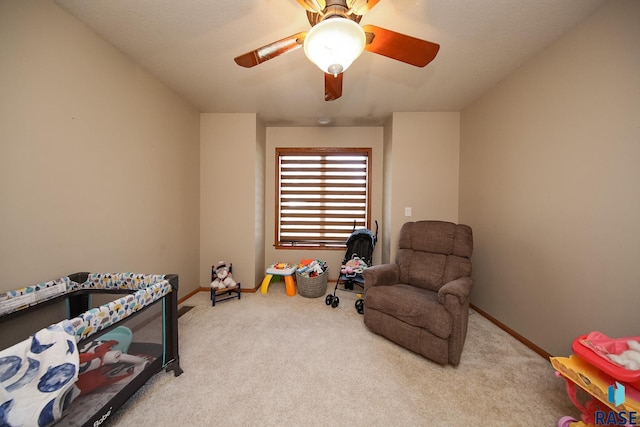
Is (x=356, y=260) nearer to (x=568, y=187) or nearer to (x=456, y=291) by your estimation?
(x=456, y=291)

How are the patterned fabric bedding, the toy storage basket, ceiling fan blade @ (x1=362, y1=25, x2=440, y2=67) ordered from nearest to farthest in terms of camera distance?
the patterned fabric bedding
ceiling fan blade @ (x1=362, y1=25, x2=440, y2=67)
the toy storage basket

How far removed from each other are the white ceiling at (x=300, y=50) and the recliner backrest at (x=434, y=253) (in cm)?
156

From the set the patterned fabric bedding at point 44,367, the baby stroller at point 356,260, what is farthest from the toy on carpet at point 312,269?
the patterned fabric bedding at point 44,367

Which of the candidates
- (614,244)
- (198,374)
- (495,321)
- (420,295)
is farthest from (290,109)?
(495,321)

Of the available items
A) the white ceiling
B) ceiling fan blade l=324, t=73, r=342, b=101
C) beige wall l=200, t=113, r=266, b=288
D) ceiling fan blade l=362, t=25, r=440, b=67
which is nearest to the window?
beige wall l=200, t=113, r=266, b=288

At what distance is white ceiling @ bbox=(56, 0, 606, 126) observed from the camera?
5.11ft

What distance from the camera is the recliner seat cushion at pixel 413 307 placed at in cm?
177

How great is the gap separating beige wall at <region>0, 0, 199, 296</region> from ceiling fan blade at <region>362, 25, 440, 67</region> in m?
2.10

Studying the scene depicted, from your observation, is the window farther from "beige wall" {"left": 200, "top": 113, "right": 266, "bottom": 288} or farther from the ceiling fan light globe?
the ceiling fan light globe

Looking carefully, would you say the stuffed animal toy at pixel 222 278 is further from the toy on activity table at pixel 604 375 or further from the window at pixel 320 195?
the toy on activity table at pixel 604 375

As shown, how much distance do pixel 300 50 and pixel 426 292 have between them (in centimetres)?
251

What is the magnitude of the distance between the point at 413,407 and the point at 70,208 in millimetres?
2737

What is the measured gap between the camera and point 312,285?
312 centimetres

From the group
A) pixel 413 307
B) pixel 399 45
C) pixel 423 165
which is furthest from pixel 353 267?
pixel 399 45
